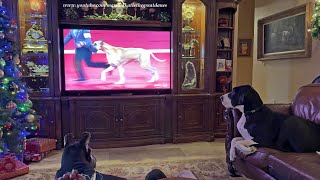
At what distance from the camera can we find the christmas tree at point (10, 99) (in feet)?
10.4

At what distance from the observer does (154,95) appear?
4320 mm

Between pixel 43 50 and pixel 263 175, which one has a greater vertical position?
pixel 43 50

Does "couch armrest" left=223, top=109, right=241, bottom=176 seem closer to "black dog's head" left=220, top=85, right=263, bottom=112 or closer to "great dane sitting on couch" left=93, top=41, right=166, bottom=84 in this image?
"black dog's head" left=220, top=85, right=263, bottom=112

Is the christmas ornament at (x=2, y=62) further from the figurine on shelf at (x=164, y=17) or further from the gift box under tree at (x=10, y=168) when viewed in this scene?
the figurine on shelf at (x=164, y=17)

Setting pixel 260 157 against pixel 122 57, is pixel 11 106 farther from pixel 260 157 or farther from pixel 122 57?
pixel 260 157

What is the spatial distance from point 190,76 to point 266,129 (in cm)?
207

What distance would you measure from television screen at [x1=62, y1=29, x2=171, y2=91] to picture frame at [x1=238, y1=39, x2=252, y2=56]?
8.83 feet

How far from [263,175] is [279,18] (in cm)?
367

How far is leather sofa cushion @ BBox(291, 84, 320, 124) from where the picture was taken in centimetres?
263

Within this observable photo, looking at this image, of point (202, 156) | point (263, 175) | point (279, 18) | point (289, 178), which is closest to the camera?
point (289, 178)

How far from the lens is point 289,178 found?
208 centimetres

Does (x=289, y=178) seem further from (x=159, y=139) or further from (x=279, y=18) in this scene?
(x=279, y=18)

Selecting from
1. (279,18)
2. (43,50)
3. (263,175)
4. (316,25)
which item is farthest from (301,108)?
(43,50)

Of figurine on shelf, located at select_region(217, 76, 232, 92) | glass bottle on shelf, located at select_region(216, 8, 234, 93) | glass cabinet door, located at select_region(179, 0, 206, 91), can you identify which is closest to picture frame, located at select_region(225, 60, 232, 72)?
glass bottle on shelf, located at select_region(216, 8, 234, 93)
